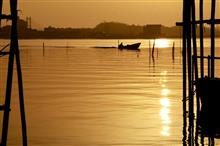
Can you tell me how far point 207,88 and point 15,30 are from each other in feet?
13.5

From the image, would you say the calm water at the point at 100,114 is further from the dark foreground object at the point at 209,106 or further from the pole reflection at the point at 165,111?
the dark foreground object at the point at 209,106

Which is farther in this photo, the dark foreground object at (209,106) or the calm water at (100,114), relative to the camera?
the calm water at (100,114)

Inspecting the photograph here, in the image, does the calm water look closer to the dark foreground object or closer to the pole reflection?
the pole reflection

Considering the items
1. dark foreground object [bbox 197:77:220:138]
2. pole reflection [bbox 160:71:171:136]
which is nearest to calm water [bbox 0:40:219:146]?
pole reflection [bbox 160:71:171:136]

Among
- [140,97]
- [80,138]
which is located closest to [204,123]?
[80,138]

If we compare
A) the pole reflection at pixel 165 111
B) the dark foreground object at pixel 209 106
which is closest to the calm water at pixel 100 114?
the pole reflection at pixel 165 111

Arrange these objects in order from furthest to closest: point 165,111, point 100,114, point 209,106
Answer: point 165,111
point 100,114
point 209,106

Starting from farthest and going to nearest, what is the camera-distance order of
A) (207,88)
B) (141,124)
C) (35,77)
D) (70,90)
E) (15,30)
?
1. (35,77)
2. (70,90)
3. (141,124)
4. (207,88)
5. (15,30)

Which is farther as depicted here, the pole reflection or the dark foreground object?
the pole reflection

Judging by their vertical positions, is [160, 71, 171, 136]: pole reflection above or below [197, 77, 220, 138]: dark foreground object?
below

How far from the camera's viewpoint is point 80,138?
20391mm

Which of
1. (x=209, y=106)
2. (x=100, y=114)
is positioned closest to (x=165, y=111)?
(x=100, y=114)

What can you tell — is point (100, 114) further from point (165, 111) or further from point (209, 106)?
point (209, 106)

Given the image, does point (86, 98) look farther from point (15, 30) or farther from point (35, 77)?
point (15, 30)
